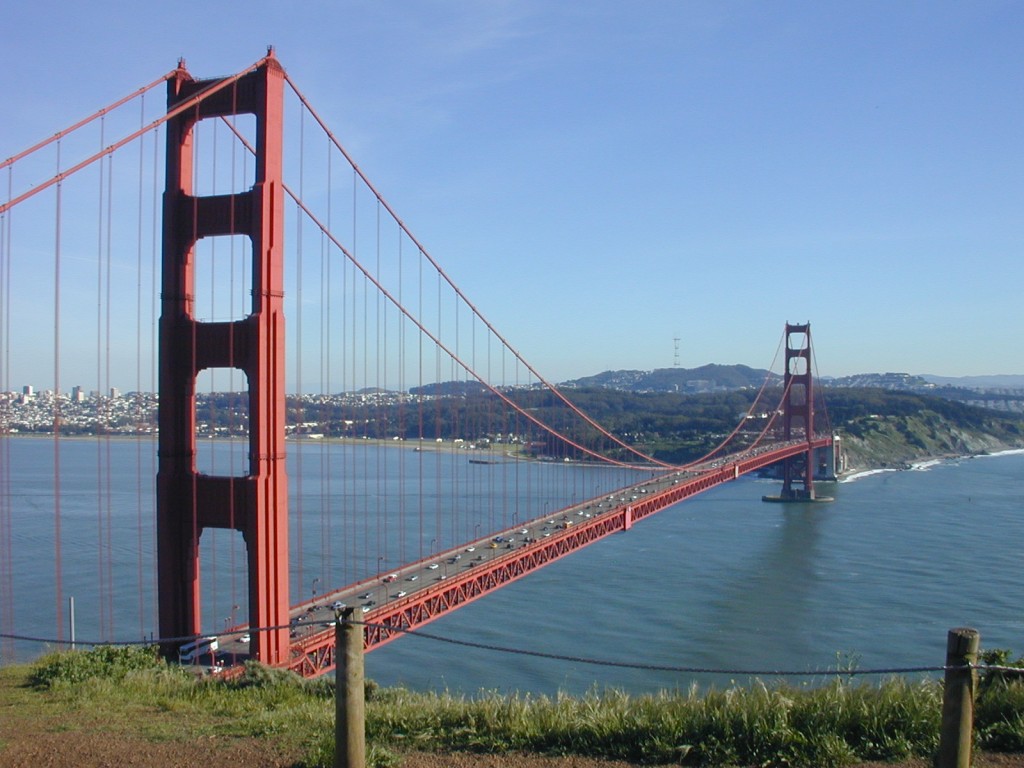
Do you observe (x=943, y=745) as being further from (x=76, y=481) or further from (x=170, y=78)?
(x=76, y=481)

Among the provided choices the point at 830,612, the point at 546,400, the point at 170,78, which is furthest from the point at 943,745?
the point at 546,400

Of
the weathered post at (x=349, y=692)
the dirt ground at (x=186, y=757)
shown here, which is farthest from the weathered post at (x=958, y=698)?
the weathered post at (x=349, y=692)

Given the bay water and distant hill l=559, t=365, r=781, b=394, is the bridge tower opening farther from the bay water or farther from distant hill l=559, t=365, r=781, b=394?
distant hill l=559, t=365, r=781, b=394

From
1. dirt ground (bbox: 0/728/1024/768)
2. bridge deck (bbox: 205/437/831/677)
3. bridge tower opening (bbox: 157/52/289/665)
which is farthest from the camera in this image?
bridge deck (bbox: 205/437/831/677)

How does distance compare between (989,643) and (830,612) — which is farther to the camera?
(830,612)

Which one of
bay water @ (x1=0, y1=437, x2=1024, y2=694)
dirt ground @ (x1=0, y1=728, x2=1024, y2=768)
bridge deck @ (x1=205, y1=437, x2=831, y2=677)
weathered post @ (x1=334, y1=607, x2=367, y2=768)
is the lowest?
bay water @ (x1=0, y1=437, x2=1024, y2=694)

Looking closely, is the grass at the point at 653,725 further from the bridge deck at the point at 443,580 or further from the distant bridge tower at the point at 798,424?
the distant bridge tower at the point at 798,424

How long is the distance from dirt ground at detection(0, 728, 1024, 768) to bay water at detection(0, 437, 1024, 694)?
10.1 ft

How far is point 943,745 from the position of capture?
7.22 feet

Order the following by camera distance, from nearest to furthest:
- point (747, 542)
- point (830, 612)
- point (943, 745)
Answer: point (943, 745), point (830, 612), point (747, 542)

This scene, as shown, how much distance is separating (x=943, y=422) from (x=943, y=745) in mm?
65306

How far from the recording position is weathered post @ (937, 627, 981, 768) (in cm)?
213

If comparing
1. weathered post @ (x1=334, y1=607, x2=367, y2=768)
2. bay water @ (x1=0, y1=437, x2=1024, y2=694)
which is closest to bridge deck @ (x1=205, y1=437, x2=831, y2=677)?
weathered post @ (x1=334, y1=607, x2=367, y2=768)

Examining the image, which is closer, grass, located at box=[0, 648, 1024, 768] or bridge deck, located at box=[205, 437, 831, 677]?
grass, located at box=[0, 648, 1024, 768]
